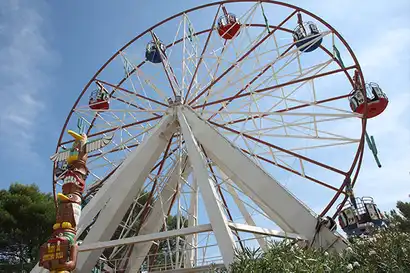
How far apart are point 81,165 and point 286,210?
19.7 feet

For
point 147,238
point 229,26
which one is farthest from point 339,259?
point 229,26

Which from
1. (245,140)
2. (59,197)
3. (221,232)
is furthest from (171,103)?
(221,232)

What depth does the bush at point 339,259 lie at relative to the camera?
6523 mm

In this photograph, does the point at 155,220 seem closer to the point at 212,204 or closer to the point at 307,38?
the point at 212,204

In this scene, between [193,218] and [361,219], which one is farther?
[193,218]

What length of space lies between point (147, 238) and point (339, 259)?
4.56m

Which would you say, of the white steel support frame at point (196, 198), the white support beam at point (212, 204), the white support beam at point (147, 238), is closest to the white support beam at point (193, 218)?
the white steel support frame at point (196, 198)

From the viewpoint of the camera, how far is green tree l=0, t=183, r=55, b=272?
21781 millimetres

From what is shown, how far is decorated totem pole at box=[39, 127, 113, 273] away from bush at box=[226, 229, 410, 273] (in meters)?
4.40

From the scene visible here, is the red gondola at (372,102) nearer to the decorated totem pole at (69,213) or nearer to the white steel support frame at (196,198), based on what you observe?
the white steel support frame at (196,198)

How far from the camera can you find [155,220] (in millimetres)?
14039

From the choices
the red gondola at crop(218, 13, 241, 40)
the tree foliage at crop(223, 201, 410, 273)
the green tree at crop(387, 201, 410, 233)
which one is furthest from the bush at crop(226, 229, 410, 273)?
the green tree at crop(387, 201, 410, 233)

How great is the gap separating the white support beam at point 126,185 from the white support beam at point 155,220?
1.24 meters

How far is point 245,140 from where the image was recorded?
1266cm
